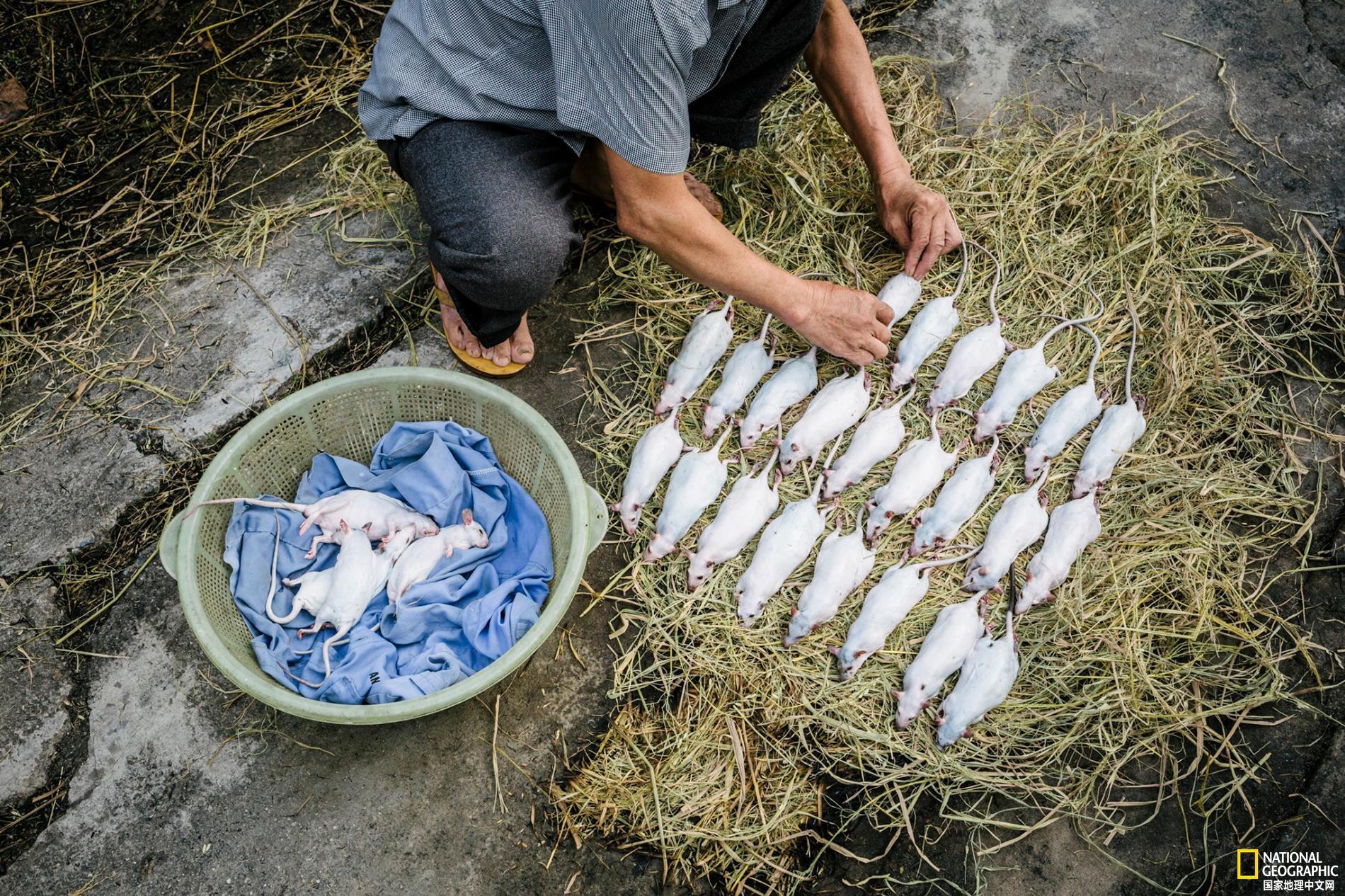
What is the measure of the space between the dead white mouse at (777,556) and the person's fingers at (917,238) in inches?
30.6

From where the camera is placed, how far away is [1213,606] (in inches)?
93.3

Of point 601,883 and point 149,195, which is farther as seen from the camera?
point 149,195

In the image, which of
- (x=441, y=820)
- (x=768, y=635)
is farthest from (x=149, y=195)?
(x=768, y=635)

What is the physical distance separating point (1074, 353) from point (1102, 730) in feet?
3.49

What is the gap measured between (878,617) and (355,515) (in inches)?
50.8

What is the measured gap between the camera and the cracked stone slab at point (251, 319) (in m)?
2.58

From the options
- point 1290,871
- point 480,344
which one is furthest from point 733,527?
point 1290,871

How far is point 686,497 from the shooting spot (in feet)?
7.81

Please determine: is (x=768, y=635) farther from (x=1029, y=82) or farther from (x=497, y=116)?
(x=1029, y=82)

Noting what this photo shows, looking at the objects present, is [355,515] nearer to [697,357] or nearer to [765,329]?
[697,357]

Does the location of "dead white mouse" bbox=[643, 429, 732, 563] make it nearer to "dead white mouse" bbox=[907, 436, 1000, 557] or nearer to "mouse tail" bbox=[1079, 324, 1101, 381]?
"dead white mouse" bbox=[907, 436, 1000, 557]

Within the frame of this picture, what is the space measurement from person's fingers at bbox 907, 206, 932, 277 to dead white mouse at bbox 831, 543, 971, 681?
0.93 metres

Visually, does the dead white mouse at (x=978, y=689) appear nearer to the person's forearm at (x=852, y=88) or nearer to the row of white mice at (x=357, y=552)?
the row of white mice at (x=357, y=552)

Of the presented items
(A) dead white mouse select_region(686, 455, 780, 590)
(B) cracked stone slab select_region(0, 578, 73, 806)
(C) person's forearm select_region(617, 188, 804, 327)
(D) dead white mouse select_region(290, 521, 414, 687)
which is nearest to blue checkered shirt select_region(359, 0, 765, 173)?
(C) person's forearm select_region(617, 188, 804, 327)
